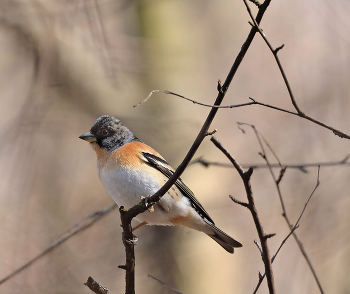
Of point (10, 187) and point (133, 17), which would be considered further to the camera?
point (133, 17)

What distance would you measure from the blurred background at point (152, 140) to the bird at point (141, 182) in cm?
198

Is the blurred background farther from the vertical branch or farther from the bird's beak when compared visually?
the vertical branch

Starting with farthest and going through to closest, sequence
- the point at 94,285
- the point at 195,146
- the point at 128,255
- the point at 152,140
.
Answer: the point at 152,140 < the point at 128,255 < the point at 94,285 < the point at 195,146

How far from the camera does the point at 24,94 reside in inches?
249

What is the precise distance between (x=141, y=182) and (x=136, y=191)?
0.09 meters

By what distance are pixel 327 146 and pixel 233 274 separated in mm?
2599

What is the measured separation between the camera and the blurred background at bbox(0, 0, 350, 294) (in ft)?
18.1

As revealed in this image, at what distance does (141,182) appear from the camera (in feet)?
10.5

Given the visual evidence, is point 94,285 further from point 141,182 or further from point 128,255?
point 141,182

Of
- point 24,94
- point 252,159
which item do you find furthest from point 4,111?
point 252,159

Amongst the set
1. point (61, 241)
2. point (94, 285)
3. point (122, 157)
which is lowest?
point (61, 241)

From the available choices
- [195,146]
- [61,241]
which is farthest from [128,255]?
[61,241]

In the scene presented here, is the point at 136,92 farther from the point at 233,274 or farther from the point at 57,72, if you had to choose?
the point at 233,274

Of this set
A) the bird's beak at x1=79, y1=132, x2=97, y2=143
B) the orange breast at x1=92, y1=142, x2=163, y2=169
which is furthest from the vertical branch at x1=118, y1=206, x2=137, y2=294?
the bird's beak at x1=79, y1=132, x2=97, y2=143
